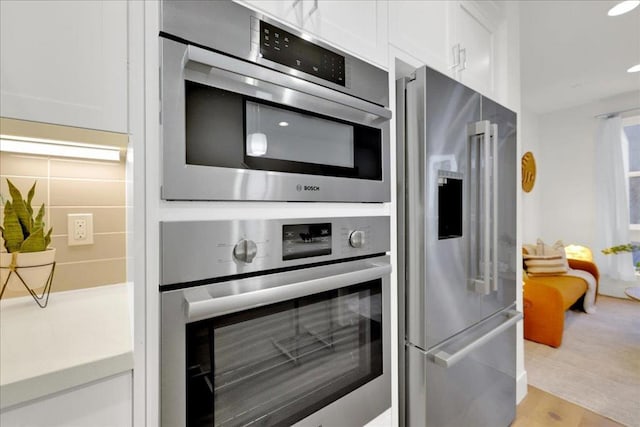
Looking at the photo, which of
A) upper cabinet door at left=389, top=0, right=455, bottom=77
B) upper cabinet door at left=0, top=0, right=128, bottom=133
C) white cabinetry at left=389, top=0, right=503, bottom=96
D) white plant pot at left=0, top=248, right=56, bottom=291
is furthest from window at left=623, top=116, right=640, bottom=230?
white plant pot at left=0, top=248, right=56, bottom=291

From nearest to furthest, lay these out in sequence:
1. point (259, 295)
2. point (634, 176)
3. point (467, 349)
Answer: point (259, 295) < point (467, 349) < point (634, 176)

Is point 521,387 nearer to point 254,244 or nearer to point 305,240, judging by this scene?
point 305,240

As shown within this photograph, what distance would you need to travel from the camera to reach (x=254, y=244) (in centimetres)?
69

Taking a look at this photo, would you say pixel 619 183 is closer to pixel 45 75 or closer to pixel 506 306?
pixel 506 306

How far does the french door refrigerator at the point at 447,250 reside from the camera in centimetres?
105

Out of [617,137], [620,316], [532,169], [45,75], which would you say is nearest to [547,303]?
[620,316]

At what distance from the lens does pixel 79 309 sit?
812 mm

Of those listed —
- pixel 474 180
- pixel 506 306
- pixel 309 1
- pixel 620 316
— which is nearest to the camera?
pixel 309 1

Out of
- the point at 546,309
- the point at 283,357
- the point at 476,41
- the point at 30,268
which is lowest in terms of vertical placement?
the point at 546,309

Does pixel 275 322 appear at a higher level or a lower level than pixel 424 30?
lower

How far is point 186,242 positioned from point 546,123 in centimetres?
581

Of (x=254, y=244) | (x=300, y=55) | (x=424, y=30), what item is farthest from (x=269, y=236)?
(x=424, y=30)

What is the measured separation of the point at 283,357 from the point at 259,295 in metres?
0.21

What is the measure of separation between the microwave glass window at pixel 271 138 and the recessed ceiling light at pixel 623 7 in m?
2.42
